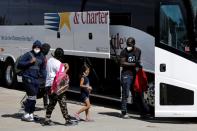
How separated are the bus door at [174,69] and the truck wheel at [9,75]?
8105 mm

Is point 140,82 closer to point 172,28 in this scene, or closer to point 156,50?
point 156,50

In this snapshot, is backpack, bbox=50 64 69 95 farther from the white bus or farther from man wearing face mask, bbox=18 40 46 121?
the white bus

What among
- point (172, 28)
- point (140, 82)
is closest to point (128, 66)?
point (140, 82)

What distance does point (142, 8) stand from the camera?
13234mm

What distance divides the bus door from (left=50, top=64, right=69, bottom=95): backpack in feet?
6.63

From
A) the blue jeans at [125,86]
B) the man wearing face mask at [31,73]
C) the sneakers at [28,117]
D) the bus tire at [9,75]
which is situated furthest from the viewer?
the bus tire at [9,75]

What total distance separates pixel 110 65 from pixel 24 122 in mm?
3200

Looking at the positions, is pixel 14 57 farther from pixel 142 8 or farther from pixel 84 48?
pixel 142 8

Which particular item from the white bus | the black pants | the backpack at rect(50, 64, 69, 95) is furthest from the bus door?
the backpack at rect(50, 64, 69, 95)

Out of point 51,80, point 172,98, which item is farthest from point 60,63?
point 172,98

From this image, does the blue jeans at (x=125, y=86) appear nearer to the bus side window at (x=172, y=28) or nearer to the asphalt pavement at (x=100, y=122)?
the asphalt pavement at (x=100, y=122)

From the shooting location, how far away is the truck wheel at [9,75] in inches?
762

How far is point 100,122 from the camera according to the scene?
12.4 metres

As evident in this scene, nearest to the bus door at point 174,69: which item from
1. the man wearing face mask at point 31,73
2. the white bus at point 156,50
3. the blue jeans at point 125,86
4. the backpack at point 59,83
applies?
the white bus at point 156,50
